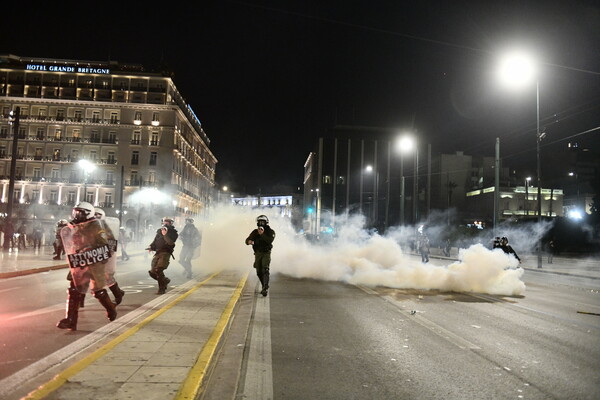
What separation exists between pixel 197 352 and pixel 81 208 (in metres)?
2.78

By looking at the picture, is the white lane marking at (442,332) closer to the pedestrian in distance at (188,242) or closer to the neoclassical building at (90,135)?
the pedestrian in distance at (188,242)

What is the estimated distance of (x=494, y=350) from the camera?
6.52 m

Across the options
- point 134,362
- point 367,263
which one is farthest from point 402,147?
point 134,362

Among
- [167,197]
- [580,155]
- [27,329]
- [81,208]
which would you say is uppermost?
[580,155]

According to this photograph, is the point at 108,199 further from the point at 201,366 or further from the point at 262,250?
the point at 201,366

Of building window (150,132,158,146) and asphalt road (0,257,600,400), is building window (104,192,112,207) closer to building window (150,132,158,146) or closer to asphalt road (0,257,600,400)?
building window (150,132,158,146)

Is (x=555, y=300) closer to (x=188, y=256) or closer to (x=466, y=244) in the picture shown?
(x=188, y=256)

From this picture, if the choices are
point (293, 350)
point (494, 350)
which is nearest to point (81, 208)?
point (293, 350)

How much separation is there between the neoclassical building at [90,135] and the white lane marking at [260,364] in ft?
246

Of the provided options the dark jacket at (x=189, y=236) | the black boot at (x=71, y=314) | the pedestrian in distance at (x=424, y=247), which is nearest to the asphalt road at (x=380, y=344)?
the black boot at (x=71, y=314)

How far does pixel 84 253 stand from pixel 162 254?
461cm

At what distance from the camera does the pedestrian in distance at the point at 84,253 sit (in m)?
6.70

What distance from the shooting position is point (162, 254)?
37.1 feet

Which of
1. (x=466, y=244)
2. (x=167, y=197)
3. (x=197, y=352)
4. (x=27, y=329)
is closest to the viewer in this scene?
(x=197, y=352)
